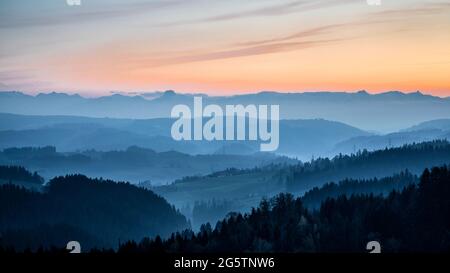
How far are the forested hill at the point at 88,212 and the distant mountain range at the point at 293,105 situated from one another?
11.0 meters

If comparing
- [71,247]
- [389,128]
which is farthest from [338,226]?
[71,247]

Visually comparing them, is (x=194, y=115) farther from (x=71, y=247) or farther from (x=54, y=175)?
(x=54, y=175)

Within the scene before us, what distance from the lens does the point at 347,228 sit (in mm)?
35562

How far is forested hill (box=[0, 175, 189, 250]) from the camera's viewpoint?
5416cm

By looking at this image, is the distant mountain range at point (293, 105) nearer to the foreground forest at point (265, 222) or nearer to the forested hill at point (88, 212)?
the foreground forest at point (265, 222)

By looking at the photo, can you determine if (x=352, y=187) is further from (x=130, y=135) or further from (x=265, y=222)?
(x=130, y=135)

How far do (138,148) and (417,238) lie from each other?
22137 millimetres

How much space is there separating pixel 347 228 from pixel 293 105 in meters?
6.39

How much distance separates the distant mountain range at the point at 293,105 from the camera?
1440 inches

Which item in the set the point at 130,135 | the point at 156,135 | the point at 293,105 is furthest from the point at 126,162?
the point at 293,105

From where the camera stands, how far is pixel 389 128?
48.0 metres

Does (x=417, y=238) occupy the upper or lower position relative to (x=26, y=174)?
lower

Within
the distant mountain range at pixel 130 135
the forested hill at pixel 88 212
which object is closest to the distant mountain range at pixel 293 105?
the distant mountain range at pixel 130 135

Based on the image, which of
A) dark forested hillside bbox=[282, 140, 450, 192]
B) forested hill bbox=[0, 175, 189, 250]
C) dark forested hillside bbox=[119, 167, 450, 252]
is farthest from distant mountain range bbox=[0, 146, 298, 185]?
dark forested hillside bbox=[282, 140, 450, 192]
